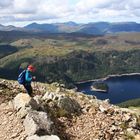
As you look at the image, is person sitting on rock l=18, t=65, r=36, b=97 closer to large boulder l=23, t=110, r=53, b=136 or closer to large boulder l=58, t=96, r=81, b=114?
large boulder l=58, t=96, r=81, b=114

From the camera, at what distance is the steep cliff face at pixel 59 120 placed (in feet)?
65.8

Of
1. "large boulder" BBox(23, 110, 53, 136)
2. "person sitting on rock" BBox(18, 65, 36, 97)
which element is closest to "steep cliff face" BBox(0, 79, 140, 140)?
"large boulder" BBox(23, 110, 53, 136)

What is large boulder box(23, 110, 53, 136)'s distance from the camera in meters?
19.3

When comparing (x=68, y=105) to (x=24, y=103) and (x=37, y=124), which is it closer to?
(x=24, y=103)

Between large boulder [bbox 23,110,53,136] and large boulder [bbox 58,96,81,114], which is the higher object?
large boulder [bbox 23,110,53,136]

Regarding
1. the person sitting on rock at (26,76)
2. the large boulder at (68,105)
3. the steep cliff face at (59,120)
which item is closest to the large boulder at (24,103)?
the steep cliff face at (59,120)

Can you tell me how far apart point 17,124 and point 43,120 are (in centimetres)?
155

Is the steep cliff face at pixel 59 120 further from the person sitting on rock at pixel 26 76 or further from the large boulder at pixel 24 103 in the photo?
the person sitting on rock at pixel 26 76

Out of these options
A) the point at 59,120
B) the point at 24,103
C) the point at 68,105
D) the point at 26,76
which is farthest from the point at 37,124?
the point at 68,105

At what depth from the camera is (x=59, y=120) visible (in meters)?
24.2

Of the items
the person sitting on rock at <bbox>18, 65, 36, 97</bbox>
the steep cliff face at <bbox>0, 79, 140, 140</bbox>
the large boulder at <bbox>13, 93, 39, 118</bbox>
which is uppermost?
the person sitting on rock at <bbox>18, 65, 36, 97</bbox>

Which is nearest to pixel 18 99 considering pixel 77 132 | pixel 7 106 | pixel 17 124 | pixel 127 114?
pixel 7 106

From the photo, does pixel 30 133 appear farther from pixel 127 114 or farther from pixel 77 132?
pixel 127 114

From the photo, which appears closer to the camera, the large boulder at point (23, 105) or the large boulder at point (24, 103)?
the large boulder at point (23, 105)
